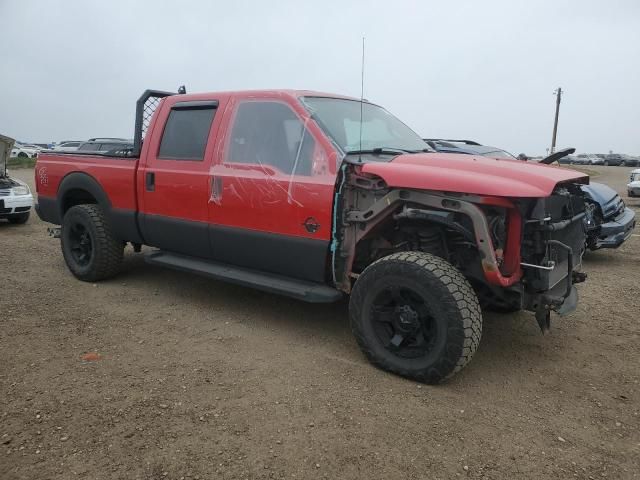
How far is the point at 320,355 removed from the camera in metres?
3.68

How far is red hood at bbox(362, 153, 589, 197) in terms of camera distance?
2971 mm

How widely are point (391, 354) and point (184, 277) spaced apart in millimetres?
3087

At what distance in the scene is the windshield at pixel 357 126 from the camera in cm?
377

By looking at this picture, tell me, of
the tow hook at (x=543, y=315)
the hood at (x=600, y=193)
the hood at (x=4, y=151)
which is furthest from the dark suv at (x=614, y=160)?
the tow hook at (x=543, y=315)

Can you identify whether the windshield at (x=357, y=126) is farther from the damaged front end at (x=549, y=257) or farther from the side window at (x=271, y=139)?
the damaged front end at (x=549, y=257)

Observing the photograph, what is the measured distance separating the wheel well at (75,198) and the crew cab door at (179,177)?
1123 millimetres

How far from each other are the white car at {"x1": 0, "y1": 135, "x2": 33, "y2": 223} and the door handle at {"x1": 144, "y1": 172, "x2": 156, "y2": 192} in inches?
220

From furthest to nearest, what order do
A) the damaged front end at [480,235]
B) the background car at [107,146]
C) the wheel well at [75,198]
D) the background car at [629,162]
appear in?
the background car at [629,162] → the background car at [107,146] → the wheel well at [75,198] → the damaged front end at [480,235]

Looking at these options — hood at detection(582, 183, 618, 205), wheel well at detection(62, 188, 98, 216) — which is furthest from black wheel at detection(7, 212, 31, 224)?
hood at detection(582, 183, 618, 205)

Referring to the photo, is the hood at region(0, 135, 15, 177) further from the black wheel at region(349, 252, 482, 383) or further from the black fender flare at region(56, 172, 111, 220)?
the black wheel at region(349, 252, 482, 383)

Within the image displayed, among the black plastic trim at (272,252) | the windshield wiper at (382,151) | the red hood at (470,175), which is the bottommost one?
the black plastic trim at (272,252)

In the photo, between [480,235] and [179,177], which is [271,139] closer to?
[179,177]

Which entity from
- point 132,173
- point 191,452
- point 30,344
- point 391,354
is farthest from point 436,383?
Answer: point 132,173

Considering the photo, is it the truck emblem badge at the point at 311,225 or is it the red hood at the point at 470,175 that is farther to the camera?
the truck emblem badge at the point at 311,225
